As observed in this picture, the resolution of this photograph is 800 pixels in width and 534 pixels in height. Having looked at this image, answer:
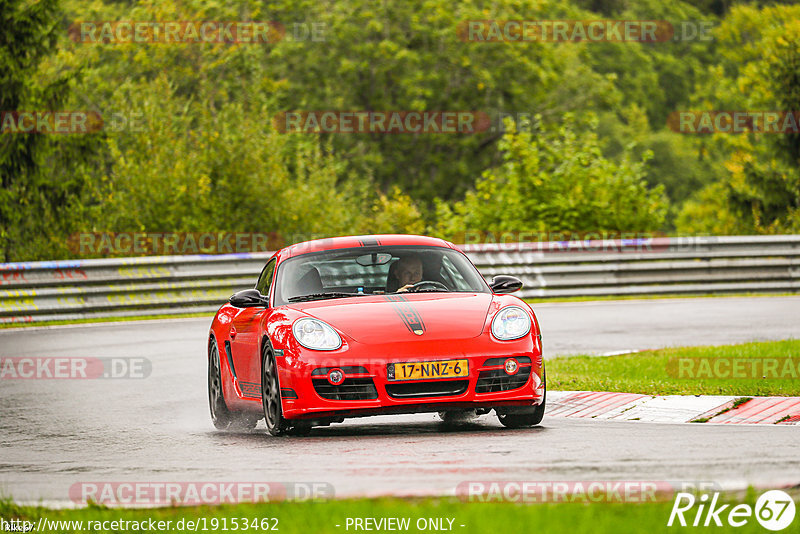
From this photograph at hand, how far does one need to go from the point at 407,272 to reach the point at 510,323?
4.13 feet

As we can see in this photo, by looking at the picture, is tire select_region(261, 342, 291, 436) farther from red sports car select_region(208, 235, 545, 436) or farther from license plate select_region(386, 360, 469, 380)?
license plate select_region(386, 360, 469, 380)

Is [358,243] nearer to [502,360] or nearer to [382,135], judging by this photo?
[502,360]

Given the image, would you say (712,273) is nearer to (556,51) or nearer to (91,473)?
(91,473)

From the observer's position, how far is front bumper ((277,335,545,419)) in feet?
28.1

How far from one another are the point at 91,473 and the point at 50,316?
13925 mm

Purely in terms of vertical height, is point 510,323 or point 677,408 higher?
point 510,323

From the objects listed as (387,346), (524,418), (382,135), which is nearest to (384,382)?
(387,346)

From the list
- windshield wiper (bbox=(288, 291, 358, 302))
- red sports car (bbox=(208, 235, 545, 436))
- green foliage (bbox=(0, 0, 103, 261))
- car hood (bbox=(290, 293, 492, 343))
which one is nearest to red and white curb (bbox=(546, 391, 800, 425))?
red sports car (bbox=(208, 235, 545, 436))

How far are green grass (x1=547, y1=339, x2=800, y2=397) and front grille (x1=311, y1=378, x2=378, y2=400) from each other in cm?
316

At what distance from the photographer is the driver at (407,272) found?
9.98 m

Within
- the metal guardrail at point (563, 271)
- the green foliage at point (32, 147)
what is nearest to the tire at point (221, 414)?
the metal guardrail at point (563, 271)

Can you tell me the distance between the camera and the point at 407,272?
32.9 ft

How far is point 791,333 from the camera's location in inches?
634

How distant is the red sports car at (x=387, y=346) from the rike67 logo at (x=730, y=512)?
308cm
